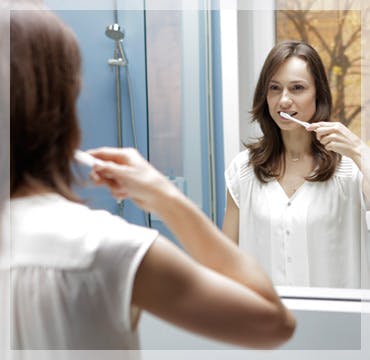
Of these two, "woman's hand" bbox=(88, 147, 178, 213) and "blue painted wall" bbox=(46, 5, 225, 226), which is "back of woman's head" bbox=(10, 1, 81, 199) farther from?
"blue painted wall" bbox=(46, 5, 225, 226)

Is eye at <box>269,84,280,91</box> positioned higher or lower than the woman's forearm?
higher

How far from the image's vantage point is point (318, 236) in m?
0.88

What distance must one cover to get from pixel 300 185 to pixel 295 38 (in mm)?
290

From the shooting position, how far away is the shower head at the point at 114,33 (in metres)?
0.97

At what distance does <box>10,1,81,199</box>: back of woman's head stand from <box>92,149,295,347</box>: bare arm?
0.14 ft

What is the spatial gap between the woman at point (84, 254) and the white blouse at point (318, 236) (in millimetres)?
442

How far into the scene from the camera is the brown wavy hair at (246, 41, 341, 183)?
0.93 metres

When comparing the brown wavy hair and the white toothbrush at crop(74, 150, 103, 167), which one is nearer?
the white toothbrush at crop(74, 150, 103, 167)

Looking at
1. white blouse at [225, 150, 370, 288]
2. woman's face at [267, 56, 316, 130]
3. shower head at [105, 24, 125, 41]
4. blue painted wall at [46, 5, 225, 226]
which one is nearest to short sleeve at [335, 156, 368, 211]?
white blouse at [225, 150, 370, 288]

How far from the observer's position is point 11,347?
1.49 feet

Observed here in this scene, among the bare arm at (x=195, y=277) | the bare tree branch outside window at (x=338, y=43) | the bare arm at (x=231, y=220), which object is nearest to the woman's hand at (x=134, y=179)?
the bare arm at (x=195, y=277)

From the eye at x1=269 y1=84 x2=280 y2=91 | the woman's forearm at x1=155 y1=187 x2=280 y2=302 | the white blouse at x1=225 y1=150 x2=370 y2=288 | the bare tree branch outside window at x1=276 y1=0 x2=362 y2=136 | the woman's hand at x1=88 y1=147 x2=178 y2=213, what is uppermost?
the bare tree branch outside window at x1=276 y1=0 x2=362 y2=136

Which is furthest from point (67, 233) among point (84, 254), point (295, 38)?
point (295, 38)

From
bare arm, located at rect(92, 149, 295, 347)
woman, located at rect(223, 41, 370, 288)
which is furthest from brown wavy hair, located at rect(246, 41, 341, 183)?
bare arm, located at rect(92, 149, 295, 347)
